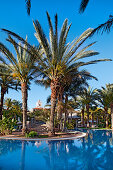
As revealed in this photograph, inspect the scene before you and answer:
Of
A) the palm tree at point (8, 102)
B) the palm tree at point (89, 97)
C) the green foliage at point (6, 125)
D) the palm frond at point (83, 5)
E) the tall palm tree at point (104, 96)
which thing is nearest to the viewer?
the palm frond at point (83, 5)

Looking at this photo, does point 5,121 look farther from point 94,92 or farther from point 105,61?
point 94,92

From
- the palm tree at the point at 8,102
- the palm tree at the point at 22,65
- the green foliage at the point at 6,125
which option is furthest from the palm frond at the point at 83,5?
the palm tree at the point at 8,102

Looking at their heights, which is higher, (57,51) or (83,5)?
(57,51)

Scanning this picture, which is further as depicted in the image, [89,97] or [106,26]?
[89,97]

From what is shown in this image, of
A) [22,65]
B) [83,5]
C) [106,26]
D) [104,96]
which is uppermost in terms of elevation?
[22,65]

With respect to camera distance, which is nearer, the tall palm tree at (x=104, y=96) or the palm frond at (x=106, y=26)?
the palm frond at (x=106, y=26)

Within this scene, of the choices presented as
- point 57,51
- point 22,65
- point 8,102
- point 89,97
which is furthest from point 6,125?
point 89,97

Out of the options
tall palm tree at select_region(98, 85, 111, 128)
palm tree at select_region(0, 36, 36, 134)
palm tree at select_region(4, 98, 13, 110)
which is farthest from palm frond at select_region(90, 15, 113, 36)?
palm tree at select_region(4, 98, 13, 110)

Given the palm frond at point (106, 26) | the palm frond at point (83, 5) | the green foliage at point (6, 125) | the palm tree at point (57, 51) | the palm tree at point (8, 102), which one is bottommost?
the green foliage at point (6, 125)

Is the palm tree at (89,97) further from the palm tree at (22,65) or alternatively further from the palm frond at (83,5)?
the palm frond at (83,5)

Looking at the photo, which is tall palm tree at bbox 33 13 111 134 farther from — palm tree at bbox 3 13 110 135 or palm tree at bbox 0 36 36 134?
palm tree at bbox 0 36 36 134

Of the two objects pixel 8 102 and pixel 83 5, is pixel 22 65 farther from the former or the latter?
pixel 8 102

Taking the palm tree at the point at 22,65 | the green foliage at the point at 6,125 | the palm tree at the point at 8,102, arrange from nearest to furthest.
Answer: the palm tree at the point at 22,65
the green foliage at the point at 6,125
the palm tree at the point at 8,102

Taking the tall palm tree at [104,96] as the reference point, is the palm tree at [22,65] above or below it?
above
